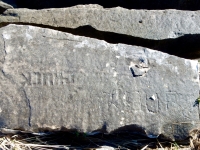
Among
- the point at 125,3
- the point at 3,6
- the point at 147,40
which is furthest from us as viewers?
the point at 125,3

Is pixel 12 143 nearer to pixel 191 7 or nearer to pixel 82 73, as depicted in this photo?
pixel 82 73

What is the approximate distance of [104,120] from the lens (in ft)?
6.09

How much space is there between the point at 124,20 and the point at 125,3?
1.18 feet

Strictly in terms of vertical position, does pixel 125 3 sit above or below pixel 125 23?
above

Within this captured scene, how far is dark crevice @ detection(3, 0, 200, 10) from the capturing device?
241 cm

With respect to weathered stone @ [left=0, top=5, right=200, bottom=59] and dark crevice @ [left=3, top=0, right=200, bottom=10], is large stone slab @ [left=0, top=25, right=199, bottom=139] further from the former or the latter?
dark crevice @ [left=3, top=0, right=200, bottom=10]

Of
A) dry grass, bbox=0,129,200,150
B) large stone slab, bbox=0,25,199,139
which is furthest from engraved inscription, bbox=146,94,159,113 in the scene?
dry grass, bbox=0,129,200,150

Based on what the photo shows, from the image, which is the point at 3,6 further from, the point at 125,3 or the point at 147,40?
the point at 147,40

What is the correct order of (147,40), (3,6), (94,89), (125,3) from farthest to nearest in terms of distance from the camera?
1. (125,3)
2. (3,6)
3. (147,40)
4. (94,89)

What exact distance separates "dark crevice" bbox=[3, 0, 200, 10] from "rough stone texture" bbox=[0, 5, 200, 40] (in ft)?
0.89

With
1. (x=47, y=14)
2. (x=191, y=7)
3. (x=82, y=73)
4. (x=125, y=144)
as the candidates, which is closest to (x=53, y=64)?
(x=82, y=73)

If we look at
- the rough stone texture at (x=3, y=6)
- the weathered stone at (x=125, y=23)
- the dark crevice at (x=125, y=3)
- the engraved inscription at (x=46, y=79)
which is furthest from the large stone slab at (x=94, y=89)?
the dark crevice at (x=125, y=3)

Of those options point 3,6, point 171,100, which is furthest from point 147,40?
point 3,6

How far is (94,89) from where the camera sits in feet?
6.14
